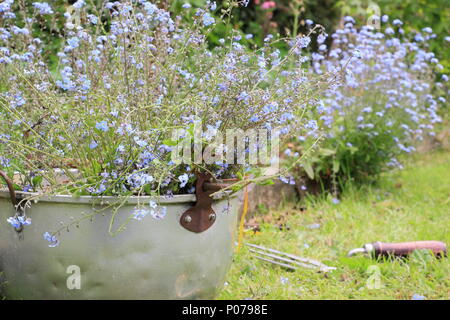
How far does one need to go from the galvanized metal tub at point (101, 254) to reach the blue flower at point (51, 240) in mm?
27

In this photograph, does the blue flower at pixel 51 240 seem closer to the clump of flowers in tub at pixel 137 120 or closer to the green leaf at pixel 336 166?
the clump of flowers in tub at pixel 137 120

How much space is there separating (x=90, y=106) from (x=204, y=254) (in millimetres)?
537

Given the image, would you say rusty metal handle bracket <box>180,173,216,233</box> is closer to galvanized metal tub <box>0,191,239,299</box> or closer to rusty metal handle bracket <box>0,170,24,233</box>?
galvanized metal tub <box>0,191,239,299</box>

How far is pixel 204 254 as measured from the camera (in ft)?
5.06

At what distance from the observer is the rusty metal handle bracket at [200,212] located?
57.3 inches

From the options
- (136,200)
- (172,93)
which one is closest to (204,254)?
(136,200)

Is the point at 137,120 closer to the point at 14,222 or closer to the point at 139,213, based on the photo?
Result: the point at 139,213

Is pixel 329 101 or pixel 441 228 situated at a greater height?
pixel 329 101

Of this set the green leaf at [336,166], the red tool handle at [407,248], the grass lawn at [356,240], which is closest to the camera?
the grass lawn at [356,240]

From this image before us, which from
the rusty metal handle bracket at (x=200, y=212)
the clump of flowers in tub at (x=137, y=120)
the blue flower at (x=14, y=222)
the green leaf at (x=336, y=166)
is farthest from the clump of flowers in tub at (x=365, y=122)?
the blue flower at (x=14, y=222)

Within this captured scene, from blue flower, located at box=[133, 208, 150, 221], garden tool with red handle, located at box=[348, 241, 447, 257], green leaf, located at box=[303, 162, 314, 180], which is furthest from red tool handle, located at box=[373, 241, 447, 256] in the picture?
blue flower, located at box=[133, 208, 150, 221]

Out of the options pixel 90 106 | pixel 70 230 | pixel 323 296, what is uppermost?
pixel 90 106

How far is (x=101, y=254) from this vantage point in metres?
1.42
